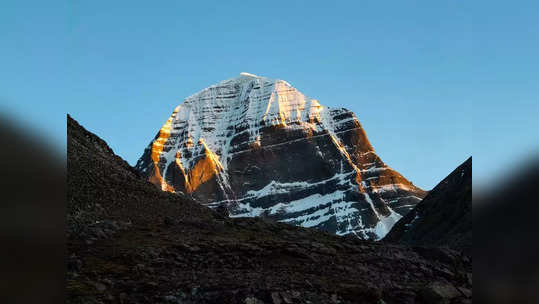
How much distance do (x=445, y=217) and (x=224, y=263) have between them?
142 ft

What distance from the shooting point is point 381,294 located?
1054 inches

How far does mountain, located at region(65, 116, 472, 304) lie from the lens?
79.2ft

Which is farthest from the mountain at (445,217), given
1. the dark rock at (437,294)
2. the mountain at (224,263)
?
the dark rock at (437,294)

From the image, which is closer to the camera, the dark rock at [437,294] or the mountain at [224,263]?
the mountain at [224,263]

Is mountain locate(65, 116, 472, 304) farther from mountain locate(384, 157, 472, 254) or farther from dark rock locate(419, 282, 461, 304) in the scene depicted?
mountain locate(384, 157, 472, 254)

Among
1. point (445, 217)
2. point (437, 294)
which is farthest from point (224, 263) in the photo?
point (445, 217)

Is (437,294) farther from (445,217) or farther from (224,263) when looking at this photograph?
(445,217)

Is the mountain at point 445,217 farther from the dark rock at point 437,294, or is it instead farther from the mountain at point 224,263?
the dark rock at point 437,294

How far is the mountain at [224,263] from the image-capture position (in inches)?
950

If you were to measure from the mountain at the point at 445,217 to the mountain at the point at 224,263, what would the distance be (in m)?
20.1

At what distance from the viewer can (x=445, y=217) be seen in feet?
218

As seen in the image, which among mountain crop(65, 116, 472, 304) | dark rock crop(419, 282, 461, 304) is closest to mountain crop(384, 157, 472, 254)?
mountain crop(65, 116, 472, 304)

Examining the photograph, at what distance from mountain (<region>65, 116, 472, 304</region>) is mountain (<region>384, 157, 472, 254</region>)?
2015cm
